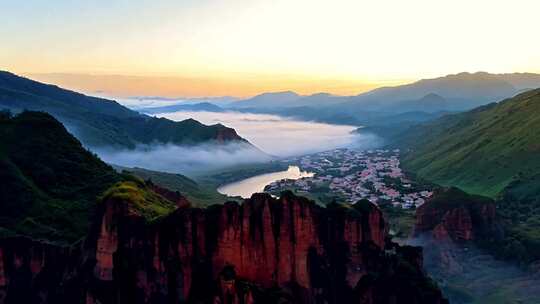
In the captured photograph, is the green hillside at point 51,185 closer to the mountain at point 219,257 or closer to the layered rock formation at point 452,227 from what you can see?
the mountain at point 219,257

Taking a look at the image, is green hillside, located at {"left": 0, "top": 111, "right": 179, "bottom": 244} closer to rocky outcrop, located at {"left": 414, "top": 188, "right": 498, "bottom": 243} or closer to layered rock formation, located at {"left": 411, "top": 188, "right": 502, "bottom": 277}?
layered rock formation, located at {"left": 411, "top": 188, "right": 502, "bottom": 277}

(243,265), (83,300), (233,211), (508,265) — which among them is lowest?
(508,265)

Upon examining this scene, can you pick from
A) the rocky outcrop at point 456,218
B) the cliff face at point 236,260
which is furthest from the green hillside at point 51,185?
the rocky outcrop at point 456,218

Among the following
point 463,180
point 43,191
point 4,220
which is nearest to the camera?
point 4,220

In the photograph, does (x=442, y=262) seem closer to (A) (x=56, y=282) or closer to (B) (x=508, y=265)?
(B) (x=508, y=265)

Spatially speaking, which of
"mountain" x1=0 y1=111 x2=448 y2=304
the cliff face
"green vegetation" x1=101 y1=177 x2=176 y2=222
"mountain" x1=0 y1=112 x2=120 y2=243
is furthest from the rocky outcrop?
"mountain" x1=0 y1=112 x2=120 y2=243

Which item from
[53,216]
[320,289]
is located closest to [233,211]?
[320,289]
